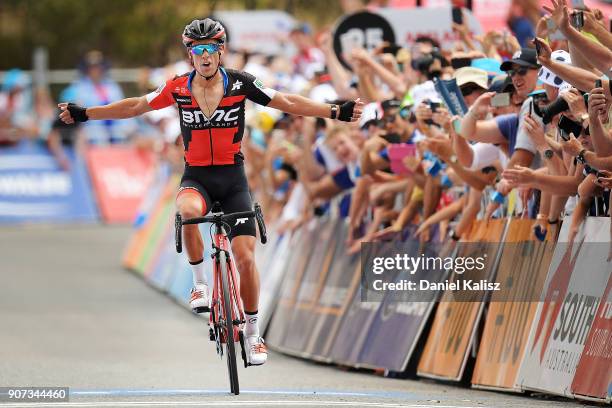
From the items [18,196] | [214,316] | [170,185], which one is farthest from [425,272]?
[18,196]

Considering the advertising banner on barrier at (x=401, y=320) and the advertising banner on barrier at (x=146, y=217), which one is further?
the advertising banner on barrier at (x=146, y=217)

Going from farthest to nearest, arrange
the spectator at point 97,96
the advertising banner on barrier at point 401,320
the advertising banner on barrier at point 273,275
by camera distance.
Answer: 1. the spectator at point 97,96
2. the advertising banner on barrier at point 273,275
3. the advertising banner on barrier at point 401,320

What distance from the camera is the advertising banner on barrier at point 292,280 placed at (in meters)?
16.3

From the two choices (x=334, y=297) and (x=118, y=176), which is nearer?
(x=334, y=297)

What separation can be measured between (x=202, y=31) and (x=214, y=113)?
596 mm

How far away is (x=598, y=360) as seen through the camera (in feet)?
36.4

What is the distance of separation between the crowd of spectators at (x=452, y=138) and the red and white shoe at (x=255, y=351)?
6.47 ft

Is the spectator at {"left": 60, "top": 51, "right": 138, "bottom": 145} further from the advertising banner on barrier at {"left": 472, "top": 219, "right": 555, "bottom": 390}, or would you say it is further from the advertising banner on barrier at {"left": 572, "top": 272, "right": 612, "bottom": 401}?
the advertising banner on barrier at {"left": 572, "top": 272, "right": 612, "bottom": 401}

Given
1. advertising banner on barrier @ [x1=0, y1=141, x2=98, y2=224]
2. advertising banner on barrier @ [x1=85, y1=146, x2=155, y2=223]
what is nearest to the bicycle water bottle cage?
advertising banner on barrier @ [x1=0, y1=141, x2=98, y2=224]

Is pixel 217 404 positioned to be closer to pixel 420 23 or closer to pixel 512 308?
pixel 512 308

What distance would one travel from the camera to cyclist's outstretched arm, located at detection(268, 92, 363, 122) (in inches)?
474

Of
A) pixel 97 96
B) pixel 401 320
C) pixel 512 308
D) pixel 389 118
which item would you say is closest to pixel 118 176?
pixel 97 96

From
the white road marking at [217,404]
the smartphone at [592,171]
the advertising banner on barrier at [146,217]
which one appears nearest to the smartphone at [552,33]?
the smartphone at [592,171]

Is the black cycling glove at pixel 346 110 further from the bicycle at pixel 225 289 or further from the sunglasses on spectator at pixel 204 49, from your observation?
the sunglasses on spectator at pixel 204 49
